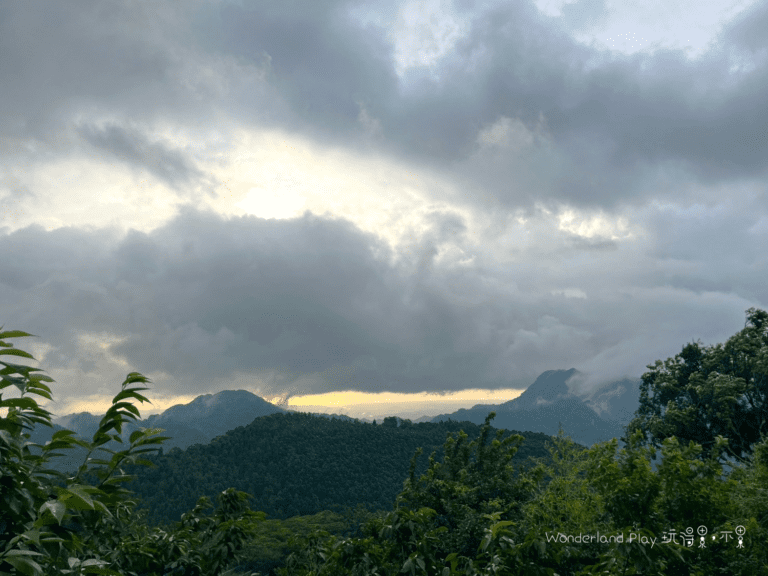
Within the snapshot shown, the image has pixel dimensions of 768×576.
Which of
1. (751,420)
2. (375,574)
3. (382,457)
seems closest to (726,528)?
(375,574)

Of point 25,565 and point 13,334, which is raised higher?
point 13,334

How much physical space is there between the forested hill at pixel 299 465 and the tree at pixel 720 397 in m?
98.8

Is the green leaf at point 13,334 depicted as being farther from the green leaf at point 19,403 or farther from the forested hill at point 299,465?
the forested hill at point 299,465

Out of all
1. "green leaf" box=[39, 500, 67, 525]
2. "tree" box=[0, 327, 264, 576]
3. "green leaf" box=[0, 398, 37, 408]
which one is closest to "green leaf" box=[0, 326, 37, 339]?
"tree" box=[0, 327, 264, 576]

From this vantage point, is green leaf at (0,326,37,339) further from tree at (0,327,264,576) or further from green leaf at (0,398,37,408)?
green leaf at (0,398,37,408)

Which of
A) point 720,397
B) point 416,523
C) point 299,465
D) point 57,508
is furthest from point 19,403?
point 299,465

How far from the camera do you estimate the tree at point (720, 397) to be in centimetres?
3281

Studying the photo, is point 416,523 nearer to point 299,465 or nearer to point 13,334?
point 13,334

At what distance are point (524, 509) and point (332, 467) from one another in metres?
142

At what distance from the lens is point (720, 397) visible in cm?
3225

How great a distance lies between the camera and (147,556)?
5.52m

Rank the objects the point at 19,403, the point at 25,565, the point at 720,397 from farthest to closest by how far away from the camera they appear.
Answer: the point at 720,397 < the point at 19,403 < the point at 25,565

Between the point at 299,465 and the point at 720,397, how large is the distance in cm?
14920

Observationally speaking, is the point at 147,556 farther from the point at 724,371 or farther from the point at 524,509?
the point at 724,371
